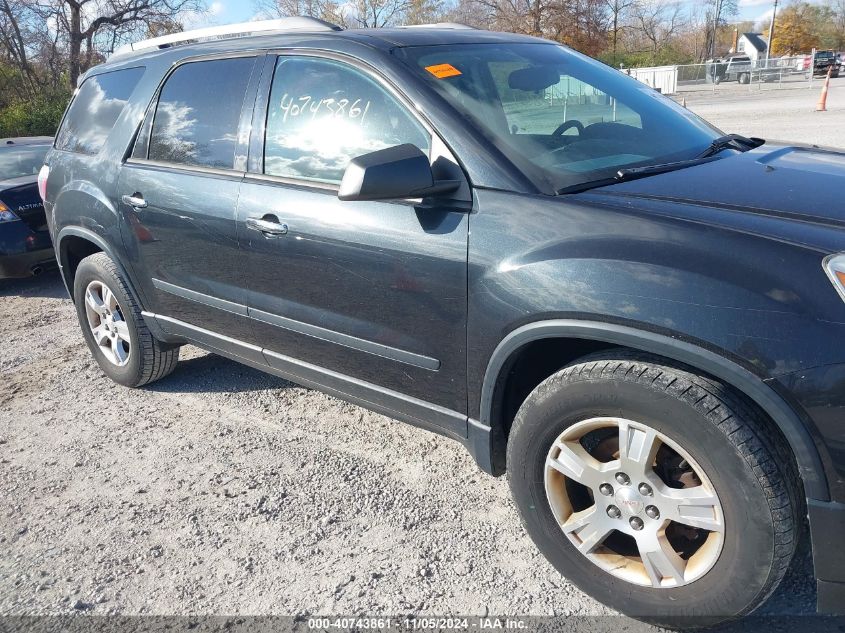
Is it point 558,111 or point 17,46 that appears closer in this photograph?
point 558,111

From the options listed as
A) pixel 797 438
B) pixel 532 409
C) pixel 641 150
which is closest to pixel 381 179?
pixel 532 409

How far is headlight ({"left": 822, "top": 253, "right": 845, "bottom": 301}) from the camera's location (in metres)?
1.85

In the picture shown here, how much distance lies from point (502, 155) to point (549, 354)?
28.4 inches

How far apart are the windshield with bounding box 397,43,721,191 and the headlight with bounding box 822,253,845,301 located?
854 millimetres

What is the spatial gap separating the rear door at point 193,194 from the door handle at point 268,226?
14 cm

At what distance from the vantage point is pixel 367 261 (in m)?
2.74

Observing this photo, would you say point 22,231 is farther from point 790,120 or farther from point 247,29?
point 790,120

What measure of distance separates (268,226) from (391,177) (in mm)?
850

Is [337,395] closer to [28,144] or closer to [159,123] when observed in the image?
[159,123]

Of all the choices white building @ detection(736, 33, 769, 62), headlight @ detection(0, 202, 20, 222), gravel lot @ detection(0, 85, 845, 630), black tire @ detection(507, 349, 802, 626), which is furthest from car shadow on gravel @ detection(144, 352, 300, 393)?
white building @ detection(736, 33, 769, 62)

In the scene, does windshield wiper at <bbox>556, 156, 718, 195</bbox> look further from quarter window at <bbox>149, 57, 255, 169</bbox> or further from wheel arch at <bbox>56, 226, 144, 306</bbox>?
wheel arch at <bbox>56, 226, 144, 306</bbox>

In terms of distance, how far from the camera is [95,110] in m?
4.36

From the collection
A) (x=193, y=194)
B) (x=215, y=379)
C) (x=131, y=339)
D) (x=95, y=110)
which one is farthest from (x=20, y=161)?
(x=193, y=194)

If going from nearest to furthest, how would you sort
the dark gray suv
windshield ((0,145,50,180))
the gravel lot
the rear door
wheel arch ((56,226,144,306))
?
the dark gray suv
the gravel lot
the rear door
wheel arch ((56,226,144,306))
windshield ((0,145,50,180))
